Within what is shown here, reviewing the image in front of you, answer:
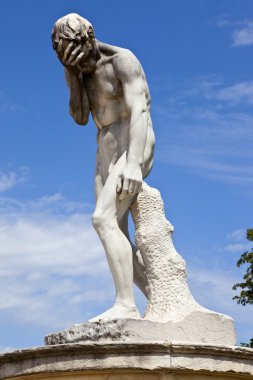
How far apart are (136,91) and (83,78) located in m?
0.68

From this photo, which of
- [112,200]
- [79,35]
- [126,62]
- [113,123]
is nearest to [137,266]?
[112,200]

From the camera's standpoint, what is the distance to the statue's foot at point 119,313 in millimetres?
7604

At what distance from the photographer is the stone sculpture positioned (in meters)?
7.75

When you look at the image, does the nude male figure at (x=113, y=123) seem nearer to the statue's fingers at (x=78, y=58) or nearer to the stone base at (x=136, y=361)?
the statue's fingers at (x=78, y=58)

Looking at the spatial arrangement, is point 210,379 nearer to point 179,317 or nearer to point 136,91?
point 179,317

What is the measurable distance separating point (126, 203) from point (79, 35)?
178 cm

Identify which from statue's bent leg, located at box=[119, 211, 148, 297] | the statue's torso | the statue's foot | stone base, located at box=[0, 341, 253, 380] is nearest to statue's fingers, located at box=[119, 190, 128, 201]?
statue's bent leg, located at box=[119, 211, 148, 297]

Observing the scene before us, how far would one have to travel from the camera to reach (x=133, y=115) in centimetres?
827

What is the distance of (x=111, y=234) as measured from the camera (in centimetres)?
801

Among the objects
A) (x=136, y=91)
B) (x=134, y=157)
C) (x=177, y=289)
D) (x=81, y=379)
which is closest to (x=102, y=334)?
(x=81, y=379)

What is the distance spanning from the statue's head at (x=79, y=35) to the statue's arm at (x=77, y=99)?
14 centimetres

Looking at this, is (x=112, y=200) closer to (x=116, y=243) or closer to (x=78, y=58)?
(x=116, y=243)

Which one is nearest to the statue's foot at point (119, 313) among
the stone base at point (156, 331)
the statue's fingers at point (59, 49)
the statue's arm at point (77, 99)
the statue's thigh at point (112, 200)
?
the stone base at point (156, 331)

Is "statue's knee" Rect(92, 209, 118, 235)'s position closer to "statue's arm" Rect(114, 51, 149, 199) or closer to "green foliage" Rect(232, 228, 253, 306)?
"statue's arm" Rect(114, 51, 149, 199)
